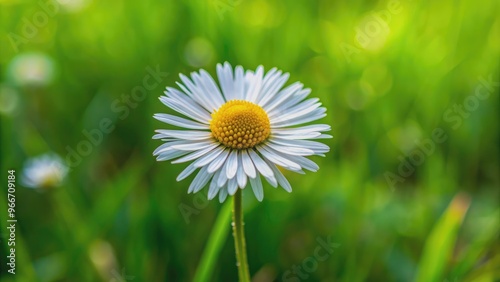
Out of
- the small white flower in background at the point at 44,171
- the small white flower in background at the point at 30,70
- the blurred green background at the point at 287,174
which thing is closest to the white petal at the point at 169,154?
the blurred green background at the point at 287,174

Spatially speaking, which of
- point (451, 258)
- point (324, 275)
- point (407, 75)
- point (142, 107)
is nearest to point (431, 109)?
point (407, 75)

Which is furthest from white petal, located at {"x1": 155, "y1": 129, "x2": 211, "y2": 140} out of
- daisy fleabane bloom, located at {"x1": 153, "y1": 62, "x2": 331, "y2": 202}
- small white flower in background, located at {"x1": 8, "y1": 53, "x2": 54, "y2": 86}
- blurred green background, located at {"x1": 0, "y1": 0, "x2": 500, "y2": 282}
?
small white flower in background, located at {"x1": 8, "y1": 53, "x2": 54, "y2": 86}

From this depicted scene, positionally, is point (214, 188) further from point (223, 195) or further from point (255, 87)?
point (255, 87)

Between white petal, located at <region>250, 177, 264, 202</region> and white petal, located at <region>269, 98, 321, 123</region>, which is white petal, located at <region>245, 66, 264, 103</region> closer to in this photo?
white petal, located at <region>269, 98, 321, 123</region>

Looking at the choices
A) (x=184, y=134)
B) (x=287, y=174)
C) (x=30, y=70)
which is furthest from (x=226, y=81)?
(x=30, y=70)

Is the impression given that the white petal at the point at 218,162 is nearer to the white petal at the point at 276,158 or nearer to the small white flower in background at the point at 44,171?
the white petal at the point at 276,158

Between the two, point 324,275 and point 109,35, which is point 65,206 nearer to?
point 324,275
